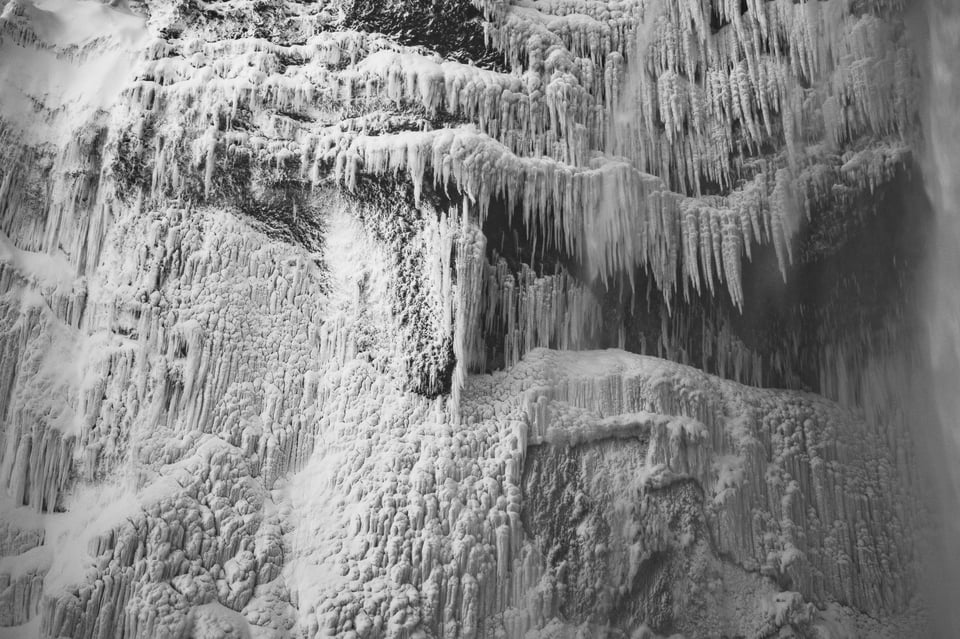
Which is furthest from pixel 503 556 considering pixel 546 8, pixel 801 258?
pixel 546 8

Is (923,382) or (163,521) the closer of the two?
(163,521)

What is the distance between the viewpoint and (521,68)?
9.21 m

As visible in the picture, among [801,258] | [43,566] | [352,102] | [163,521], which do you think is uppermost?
[352,102]

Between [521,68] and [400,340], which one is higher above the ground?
[521,68]

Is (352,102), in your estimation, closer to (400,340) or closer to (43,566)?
(400,340)

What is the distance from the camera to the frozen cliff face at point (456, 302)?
7957 mm

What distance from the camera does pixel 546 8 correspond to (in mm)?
9453

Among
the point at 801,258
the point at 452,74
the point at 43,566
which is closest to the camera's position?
the point at 43,566

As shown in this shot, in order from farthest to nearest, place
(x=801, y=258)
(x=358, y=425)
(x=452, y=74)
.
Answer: (x=801, y=258), (x=452, y=74), (x=358, y=425)

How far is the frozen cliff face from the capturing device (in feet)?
26.1

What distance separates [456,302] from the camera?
8.45 metres

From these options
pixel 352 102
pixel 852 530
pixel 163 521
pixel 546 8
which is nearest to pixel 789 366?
pixel 852 530

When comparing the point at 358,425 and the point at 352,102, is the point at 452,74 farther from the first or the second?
the point at 358,425

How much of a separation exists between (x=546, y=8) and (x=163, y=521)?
278 inches
